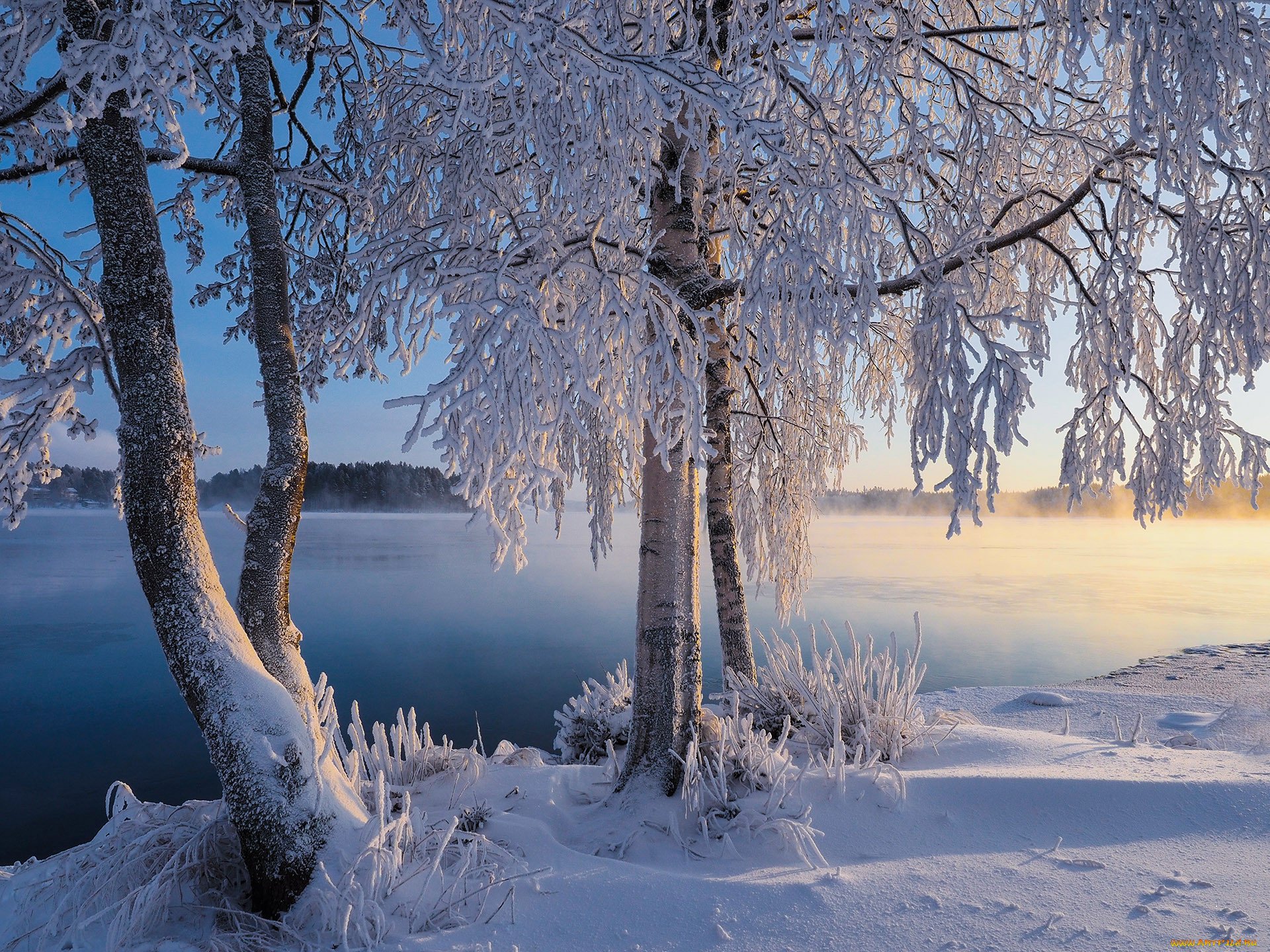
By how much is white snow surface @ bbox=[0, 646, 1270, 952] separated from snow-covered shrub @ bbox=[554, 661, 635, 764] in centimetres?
113

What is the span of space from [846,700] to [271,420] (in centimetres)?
416

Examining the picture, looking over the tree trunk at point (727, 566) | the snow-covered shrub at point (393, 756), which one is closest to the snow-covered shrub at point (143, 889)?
the snow-covered shrub at point (393, 756)

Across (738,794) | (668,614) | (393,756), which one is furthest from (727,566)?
(393,756)

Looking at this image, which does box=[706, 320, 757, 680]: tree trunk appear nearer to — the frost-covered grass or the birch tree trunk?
the birch tree trunk

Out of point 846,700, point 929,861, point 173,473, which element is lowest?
point 929,861

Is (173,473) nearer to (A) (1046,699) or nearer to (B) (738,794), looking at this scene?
(B) (738,794)

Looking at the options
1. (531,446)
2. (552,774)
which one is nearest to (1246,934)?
(531,446)

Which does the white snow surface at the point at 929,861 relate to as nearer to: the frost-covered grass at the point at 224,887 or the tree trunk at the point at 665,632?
the frost-covered grass at the point at 224,887

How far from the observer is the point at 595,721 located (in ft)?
19.5

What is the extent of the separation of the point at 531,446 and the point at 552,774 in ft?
8.82

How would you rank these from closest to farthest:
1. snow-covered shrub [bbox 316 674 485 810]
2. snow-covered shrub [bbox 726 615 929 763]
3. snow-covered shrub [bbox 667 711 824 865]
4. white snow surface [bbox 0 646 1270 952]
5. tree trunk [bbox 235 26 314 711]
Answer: white snow surface [bbox 0 646 1270 952], snow-covered shrub [bbox 667 711 824 865], snow-covered shrub [bbox 316 674 485 810], tree trunk [bbox 235 26 314 711], snow-covered shrub [bbox 726 615 929 763]

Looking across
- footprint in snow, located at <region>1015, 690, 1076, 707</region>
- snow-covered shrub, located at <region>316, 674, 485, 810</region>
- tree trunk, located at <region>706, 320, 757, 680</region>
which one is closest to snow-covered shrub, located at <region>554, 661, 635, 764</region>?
tree trunk, located at <region>706, 320, 757, 680</region>

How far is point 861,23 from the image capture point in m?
3.54

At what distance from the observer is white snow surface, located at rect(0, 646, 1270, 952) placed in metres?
2.40
